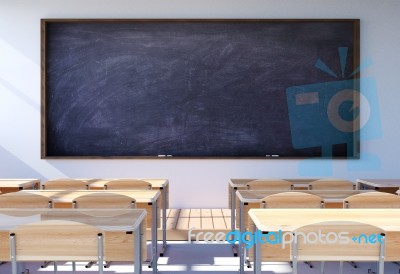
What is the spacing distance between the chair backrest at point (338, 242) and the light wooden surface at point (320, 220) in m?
0.04

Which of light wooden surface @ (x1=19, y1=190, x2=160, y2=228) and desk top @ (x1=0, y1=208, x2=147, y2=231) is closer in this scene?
desk top @ (x1=0, y1=208, x2=147, y2=231)

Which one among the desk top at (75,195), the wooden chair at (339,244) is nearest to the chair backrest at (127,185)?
the desk top at (75,195)

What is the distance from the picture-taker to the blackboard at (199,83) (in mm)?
6184

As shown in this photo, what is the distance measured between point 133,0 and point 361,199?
4.17m

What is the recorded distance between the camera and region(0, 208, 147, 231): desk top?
2.40 meters

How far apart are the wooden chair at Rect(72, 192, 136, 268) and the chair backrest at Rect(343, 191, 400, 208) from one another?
1.52 metres

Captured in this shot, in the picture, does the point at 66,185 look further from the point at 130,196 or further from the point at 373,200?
the point at 373,200

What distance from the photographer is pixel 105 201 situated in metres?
3.31

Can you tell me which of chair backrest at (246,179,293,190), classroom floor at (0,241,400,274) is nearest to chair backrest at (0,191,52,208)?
classroom floor at (0,241,400,274)

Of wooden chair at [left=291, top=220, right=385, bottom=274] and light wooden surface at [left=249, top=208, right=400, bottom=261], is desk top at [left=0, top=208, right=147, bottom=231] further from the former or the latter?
wooden chair at [left=291, top=220, right=385, bottom=274]

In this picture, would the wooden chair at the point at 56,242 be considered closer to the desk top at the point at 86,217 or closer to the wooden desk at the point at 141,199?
the desk top at the point at 86,217

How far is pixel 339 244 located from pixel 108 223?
1169mm

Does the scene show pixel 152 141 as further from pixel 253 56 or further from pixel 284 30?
pixel 284 30

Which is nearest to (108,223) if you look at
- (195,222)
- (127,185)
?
(127,185)
